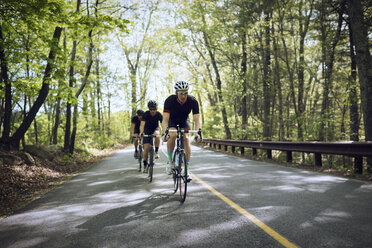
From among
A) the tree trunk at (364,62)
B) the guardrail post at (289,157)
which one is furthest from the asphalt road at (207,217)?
the tree trunk at (364,62)

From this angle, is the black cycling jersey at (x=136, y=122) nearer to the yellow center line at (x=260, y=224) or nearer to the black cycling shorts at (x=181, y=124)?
the black cycling shorts at (x=181, y=124)

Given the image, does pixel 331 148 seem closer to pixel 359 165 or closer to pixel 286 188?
pixel 359 165

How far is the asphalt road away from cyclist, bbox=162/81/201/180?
1.22 metres

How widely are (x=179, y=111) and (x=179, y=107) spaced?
0.33 feet

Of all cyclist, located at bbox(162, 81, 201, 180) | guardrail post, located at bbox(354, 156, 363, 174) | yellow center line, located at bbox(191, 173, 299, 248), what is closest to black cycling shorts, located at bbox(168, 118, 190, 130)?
cyclist, located at bbox(162, 81, 201, 180)

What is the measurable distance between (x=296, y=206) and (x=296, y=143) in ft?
17.9

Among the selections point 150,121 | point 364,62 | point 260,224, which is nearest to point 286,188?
point 260,224

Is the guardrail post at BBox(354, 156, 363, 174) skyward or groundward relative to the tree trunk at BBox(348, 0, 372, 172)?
groundward

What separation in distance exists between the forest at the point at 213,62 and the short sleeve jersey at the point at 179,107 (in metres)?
4.19

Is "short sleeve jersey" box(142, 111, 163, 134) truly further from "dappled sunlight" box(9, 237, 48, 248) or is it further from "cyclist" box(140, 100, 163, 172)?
"dappled sunlight" box(9, 237, 48, 248)

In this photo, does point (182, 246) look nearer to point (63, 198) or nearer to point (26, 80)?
point (63, 198)

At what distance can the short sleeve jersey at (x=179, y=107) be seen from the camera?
5711 mm

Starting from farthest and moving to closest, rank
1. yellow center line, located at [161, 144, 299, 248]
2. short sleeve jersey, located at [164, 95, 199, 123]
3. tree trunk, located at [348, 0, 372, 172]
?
1. tree trunk, located at [348, 0, 372, 172]
2. short sleeve jersey, located at [164, 95, 199, 123]
3. yellow center line, located at [161, 144, 299, 248]

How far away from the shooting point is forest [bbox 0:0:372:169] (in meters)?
8.95
